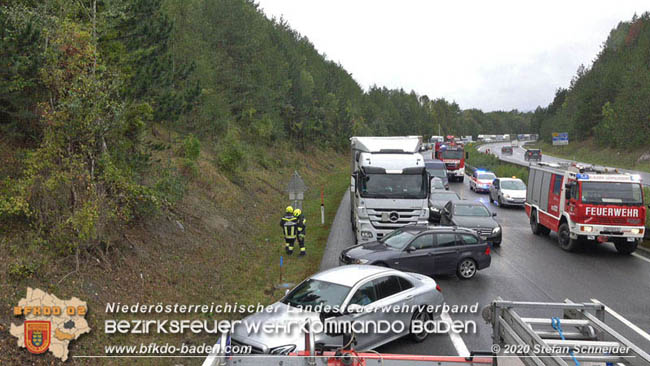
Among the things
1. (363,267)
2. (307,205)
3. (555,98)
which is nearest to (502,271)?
(363,267)

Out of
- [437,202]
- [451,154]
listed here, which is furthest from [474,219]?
[451,154]

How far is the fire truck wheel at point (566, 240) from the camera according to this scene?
56.1 ft

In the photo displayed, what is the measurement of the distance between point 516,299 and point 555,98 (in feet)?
515

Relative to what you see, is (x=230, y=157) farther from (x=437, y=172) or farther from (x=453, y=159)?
(x=453, y=159)

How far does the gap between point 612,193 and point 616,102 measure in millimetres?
67111

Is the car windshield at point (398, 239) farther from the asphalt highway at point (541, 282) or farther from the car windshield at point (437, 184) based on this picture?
the car windshield at point (437, 184)

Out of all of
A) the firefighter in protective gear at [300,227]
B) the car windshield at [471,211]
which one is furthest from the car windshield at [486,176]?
the firefighter in protective gear at [300,227]

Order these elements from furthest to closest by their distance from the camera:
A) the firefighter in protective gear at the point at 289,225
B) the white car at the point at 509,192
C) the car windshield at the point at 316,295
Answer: the white car at the point at 509,192 < the firefighter in protective gear at the point at 289,225 < the car windshield at the point at 316,295

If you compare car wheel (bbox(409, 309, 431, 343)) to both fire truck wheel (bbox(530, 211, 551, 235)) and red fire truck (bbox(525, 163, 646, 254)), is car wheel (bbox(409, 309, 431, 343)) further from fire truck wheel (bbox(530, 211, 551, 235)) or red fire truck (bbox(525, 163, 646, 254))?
fire truck wheel (bbox(530, 211, 551, 235))

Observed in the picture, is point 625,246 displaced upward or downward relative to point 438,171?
downward

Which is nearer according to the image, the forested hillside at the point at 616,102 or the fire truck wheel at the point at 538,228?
the fire truck wheel at the point at 538,228

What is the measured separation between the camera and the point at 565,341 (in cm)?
480

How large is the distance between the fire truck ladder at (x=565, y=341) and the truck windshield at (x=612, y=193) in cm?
1196

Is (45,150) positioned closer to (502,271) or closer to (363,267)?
(363,267)
